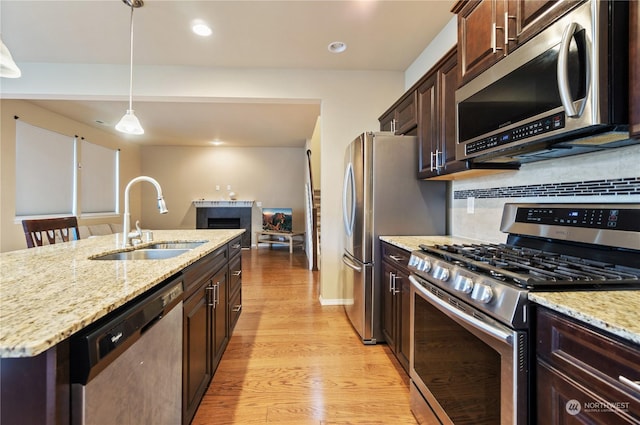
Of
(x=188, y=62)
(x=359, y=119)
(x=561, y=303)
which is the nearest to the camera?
(x=561, y=303)

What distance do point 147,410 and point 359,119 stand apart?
3089 mm

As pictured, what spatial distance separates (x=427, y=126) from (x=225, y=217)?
6725mm

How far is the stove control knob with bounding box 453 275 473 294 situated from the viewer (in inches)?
42.2

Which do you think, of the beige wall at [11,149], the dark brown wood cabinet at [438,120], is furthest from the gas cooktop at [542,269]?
the beige wall at [11,149]

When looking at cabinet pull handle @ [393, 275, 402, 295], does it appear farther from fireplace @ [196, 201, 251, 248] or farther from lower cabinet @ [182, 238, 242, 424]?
fireplace @ [196, 201, 251, 248]

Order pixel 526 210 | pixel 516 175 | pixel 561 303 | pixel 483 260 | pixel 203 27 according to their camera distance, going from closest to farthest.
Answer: pixel 561 303 < pixel 483 260 < pixel 526 210 < pixel 516 175 < pixel 203 27

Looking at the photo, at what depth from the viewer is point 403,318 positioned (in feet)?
6.37

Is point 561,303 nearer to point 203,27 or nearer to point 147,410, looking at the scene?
point 147,410

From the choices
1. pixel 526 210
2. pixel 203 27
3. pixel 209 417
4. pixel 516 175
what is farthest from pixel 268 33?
pixel 209 417

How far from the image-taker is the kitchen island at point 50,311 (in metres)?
0.62

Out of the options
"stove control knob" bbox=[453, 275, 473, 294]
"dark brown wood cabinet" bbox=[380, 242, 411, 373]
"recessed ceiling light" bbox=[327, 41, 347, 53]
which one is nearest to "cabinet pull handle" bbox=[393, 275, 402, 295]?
"dark brown wood cabinet" bbox=[380, 242, 411, 373]

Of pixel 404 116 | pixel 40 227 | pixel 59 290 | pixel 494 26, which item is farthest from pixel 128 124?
pixel 494 26

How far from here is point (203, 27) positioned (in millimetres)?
2488
